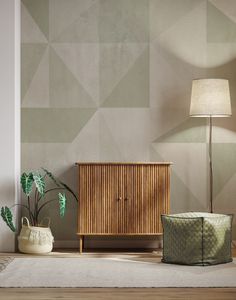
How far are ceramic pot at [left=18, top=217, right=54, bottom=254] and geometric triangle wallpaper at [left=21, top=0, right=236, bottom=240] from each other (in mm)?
349

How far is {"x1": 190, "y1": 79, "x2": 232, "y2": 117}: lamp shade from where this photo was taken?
16.3 feet

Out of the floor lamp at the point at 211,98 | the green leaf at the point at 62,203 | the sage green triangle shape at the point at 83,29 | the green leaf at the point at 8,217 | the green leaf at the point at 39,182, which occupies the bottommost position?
the green leaf at the point at 8,217

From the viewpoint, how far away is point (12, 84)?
5121 millimetres

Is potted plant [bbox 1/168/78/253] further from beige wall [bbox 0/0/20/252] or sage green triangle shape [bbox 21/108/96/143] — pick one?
sage green triangle shape [bbox 21/108/96/143]

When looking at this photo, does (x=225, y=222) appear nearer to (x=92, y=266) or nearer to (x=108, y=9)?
(x=92, y=266)

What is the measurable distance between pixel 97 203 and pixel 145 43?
157 centimetres

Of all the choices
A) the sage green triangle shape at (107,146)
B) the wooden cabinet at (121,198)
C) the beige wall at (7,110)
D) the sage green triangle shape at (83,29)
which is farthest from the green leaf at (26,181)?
the sage green triangle shape at (83,29)

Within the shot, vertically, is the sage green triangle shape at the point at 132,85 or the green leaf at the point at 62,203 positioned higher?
the sage green triangle shape at the point at 132,85

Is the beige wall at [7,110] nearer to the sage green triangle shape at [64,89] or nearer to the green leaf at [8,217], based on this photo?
the green leaf at [8,217]

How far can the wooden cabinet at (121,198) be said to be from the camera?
500cm

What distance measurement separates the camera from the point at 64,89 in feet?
17.6

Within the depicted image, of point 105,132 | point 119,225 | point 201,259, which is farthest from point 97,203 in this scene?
point 201,259

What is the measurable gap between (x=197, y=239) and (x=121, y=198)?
0.94 meters

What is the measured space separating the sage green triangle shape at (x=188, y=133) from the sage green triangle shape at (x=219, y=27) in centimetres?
78
